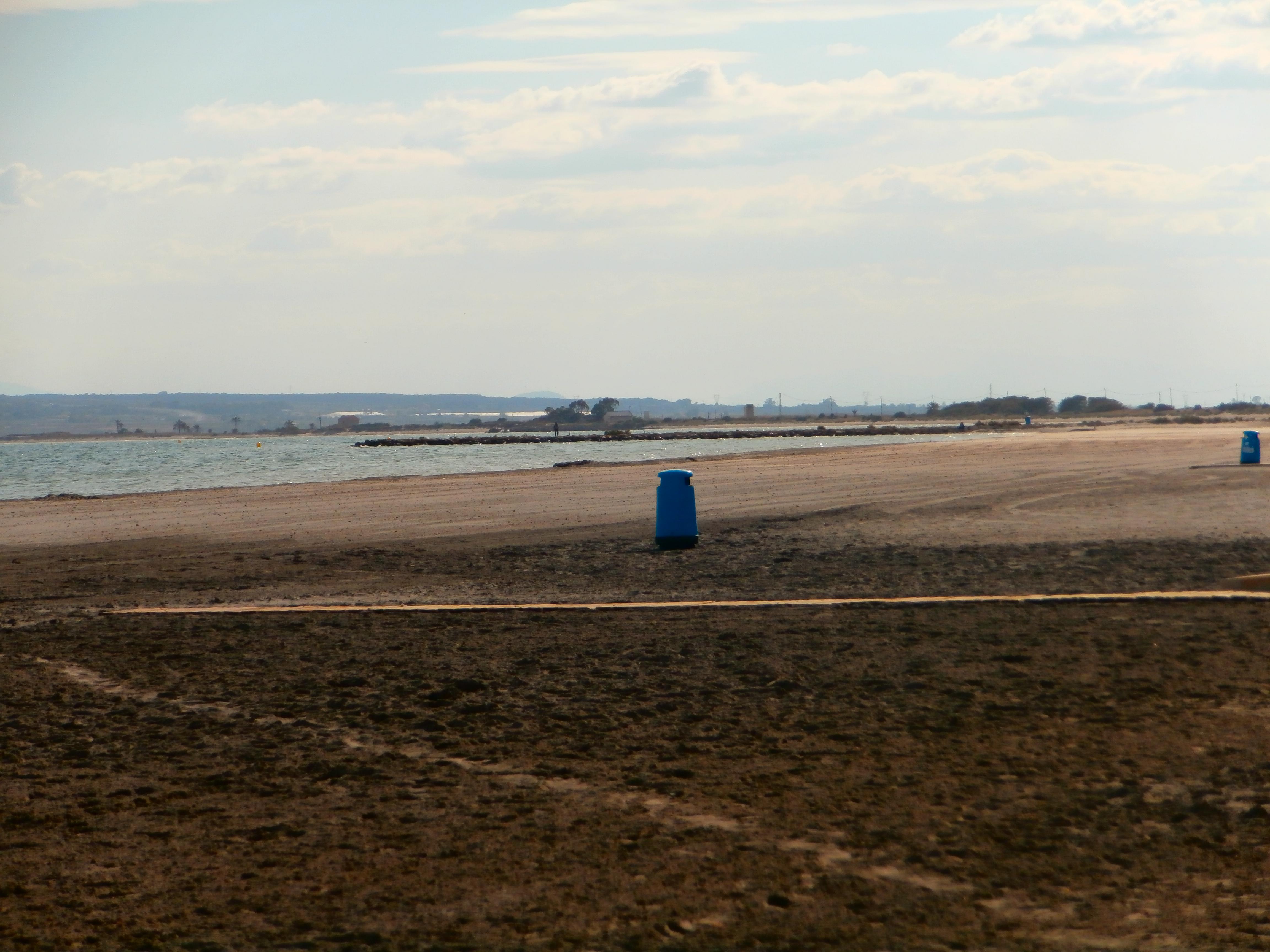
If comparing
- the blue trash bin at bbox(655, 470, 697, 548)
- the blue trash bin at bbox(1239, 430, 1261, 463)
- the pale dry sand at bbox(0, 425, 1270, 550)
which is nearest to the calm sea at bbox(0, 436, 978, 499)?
the pale dry sand at bbox(0, 425, 1270, 550)

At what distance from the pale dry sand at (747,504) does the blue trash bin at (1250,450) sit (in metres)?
1.22

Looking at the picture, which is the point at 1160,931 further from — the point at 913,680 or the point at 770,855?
the point at 913,680

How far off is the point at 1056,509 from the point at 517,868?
16.0 m

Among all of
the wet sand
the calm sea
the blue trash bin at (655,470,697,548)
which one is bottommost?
the calm sea

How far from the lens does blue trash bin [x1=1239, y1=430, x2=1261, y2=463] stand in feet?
99.2

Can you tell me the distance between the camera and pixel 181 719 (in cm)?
662

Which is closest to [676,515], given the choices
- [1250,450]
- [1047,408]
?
[1250,450]

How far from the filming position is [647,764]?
5.65 meters

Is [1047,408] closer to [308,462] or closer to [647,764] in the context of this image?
[308,462]

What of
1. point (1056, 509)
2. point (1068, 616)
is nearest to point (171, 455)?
point (1056, 509)

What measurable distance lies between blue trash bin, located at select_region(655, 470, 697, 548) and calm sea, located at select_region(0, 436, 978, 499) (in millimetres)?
28363

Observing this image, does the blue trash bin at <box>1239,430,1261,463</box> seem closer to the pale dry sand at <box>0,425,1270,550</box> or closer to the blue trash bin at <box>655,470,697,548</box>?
the pale dry sand at <box>0,425,1270,550</box>

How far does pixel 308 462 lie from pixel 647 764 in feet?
252

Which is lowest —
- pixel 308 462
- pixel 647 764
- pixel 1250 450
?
pixel 308 462
